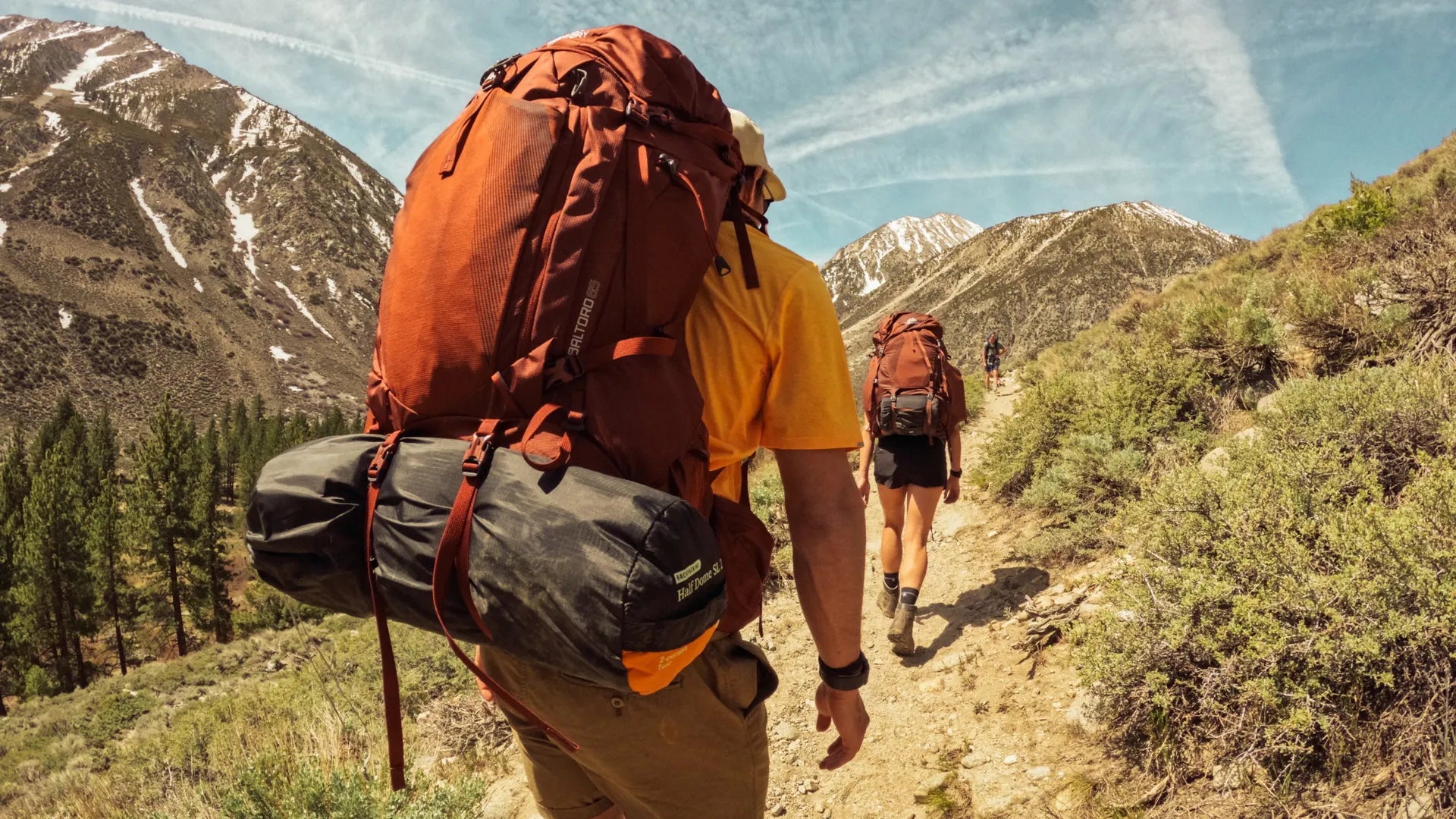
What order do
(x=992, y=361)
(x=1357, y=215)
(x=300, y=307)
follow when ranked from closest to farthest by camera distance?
(x=1357, y=215), (x=992, y=361), (x=300, y=307)

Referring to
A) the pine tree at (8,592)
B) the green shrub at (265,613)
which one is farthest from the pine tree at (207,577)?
the pine tree at (8,592)

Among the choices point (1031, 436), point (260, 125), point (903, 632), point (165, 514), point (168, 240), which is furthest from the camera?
point (260, 125)

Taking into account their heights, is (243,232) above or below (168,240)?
above

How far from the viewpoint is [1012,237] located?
62750 mm

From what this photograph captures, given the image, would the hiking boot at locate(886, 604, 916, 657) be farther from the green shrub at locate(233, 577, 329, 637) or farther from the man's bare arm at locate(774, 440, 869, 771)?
the green shrub at locate(233, 577, 329, 637)

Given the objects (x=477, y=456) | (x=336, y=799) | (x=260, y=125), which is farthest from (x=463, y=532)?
(x=260, y=125)

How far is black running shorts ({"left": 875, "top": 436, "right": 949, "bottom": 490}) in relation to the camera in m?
4.27

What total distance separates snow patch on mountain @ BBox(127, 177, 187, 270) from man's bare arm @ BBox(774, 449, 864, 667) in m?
146

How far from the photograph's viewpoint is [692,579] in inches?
39.4

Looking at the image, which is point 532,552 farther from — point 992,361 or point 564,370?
point 992,361

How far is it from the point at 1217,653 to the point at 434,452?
262cm

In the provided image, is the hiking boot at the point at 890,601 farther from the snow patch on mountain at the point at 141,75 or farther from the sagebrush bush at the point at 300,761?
the snow patch on mountain at the point at 141,75

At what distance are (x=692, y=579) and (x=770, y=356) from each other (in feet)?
1.78

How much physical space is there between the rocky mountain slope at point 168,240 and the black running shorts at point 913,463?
9384 centimetres
